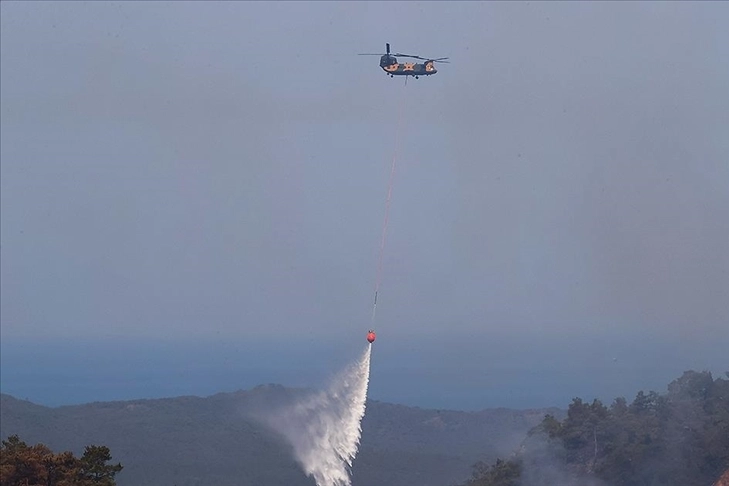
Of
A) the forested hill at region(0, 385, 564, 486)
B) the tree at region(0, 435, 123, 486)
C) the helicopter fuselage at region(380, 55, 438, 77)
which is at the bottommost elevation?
the forested hill at region(0, 385, 564, 486)

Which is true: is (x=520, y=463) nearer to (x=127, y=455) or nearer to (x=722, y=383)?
(x=722, y=383)

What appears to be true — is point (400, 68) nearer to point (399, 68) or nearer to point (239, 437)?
point (399, 68)

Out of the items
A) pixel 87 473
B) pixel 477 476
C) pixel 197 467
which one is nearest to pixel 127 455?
pixel 197 467

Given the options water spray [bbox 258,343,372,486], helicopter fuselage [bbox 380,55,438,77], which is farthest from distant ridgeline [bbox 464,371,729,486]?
helicopter fuselage [bbox 380,55,438,77]

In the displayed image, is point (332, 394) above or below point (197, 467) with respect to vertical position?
above

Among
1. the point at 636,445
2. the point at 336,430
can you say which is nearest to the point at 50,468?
the point at 336,430

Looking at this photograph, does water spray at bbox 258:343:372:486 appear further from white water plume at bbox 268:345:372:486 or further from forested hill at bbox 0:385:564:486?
forested hill at bbox 0:385:564:486
